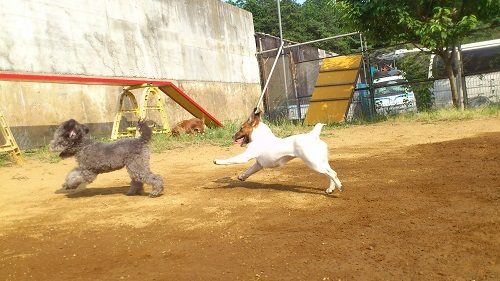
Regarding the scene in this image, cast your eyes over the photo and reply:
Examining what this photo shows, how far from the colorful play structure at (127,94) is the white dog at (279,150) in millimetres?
5689

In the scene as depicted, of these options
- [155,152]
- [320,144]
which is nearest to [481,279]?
[320,144]

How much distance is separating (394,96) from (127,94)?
9.23 metres

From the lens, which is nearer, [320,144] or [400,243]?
[400,243]

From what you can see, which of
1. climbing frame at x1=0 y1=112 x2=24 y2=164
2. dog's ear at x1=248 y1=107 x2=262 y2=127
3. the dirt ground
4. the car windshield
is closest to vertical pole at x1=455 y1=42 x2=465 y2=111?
the car windshield

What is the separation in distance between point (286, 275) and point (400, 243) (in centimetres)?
104

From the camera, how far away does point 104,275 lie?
142 inches

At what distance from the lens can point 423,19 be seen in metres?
14.7

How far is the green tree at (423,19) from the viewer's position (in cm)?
1388

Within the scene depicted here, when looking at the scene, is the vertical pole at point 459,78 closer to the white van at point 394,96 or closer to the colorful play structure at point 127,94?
the white van at point 394,96

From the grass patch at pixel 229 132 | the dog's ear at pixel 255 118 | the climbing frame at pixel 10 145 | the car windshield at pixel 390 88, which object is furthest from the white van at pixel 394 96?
the climbing frame at pixel 10 145

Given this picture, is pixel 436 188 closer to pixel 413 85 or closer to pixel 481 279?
pixel 481 279

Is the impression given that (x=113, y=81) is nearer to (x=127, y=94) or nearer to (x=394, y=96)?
(x=127, y=94)

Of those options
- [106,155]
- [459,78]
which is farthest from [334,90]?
[106,155]

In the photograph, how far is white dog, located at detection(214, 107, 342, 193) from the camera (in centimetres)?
591
